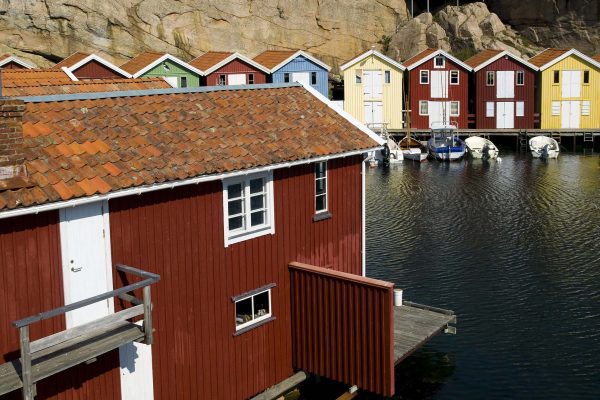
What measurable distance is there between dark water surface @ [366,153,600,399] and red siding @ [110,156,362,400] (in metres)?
4.80

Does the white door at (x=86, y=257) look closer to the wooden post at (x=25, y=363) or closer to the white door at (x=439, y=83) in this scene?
the wooden post at (x=25, y=363)

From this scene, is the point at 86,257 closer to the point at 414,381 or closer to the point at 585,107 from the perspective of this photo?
the point at 414,381

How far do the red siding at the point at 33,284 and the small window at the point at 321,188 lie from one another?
7234 millimetres

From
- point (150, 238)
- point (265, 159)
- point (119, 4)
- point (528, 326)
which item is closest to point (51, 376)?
point (150, 238)

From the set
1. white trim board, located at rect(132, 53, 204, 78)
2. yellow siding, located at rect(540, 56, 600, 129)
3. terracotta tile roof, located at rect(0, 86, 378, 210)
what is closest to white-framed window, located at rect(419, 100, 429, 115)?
yellow siding, located at rect(540, 56, 600, 129)

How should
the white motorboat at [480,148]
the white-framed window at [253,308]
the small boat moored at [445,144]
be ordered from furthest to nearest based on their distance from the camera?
the white motorboat at [480,148] < the small boat moored at [445,144] < the white-framed window at [253,308]

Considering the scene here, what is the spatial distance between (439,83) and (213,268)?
61930mm

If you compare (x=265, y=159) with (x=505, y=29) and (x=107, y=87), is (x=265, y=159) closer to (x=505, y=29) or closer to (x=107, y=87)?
(x=107, y=87)

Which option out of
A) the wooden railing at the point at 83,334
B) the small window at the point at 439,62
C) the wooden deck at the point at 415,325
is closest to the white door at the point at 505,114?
the small window at the point at 439,62

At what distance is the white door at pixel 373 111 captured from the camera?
7656 cm

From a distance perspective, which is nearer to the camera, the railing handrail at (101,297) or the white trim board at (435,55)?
the railing handrail at (101,297)

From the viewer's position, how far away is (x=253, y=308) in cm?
1839

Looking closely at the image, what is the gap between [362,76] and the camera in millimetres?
76562

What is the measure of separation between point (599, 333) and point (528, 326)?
2058 mm
